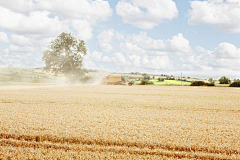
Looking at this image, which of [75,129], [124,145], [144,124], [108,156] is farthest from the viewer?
[144,124]

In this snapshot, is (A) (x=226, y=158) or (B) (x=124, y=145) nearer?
(A) (x=226, y=158)

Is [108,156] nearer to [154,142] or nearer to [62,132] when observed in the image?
[154,142]

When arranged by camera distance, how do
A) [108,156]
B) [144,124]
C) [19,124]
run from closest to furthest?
[108,156], [19,124], [144,124]

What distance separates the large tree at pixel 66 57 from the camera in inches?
1857

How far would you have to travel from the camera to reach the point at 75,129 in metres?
7.73

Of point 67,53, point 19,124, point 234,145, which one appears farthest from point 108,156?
point 67,53

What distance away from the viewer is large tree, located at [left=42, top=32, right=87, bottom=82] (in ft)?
155

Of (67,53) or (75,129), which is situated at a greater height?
(67,53)

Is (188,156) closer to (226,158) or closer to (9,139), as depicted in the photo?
(226,158)

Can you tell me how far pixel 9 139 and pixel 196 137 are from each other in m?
7.17

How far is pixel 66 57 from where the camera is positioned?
Answer: 1895 inches

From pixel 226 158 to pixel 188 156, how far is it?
1.16 m

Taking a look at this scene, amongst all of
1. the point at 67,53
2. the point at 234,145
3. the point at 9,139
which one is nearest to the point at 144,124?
the point at 234,145

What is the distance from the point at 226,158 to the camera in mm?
5641
